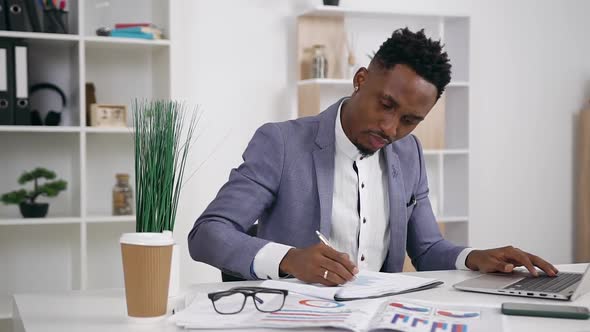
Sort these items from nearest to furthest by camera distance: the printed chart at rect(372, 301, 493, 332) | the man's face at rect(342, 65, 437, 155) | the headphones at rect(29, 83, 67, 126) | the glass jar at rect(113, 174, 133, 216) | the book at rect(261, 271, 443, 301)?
the printed chart at rect(372, 301, 493, 332) < the book at rect(261, 271, 443, 301) < the man's face at rect(342, 65, 437, 155) < the headphones at rect(29, 83, 67, 126) < the glass jar at rect(113, 174, 133, 216)

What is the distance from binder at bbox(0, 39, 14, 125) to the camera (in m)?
3.24

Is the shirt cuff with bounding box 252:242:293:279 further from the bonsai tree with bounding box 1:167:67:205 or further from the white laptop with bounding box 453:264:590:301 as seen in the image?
the bonsai tree with bounding box 1:167:67:205

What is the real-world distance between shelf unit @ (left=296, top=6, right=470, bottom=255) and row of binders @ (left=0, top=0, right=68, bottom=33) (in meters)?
1.27

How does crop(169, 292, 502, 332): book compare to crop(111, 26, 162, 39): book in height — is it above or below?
below

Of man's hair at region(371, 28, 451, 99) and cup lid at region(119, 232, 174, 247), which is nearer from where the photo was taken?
cup lid at region(119, 232, 174, 247)

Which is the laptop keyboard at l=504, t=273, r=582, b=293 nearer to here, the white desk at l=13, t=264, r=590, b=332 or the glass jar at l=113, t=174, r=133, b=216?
the white desk at l=13, t=264, r=590, b=332

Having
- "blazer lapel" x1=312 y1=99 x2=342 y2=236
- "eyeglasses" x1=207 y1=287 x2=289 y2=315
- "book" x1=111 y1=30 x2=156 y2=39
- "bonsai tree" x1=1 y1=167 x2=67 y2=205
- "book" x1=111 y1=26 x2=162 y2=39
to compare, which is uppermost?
"book" x1=111 y1=26 x2=162 y2=39

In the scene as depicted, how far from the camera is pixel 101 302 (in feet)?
4.92

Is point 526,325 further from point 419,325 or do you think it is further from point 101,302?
point 101,302

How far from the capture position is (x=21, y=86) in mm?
3270

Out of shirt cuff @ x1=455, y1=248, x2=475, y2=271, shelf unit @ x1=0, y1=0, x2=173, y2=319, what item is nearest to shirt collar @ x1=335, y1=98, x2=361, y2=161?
shirt cuff @ x1=455, y1=248, x2=475, y2=271

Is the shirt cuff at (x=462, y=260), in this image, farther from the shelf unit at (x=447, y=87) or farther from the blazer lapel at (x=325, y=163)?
the shelf unit at (x=447, y=87)

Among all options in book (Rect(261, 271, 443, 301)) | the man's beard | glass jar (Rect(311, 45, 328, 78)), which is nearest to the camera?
book (Rect(261, 271, 443, 301))

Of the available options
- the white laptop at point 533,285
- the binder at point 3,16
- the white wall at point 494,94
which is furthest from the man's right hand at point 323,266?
the white wall at point 494,94
